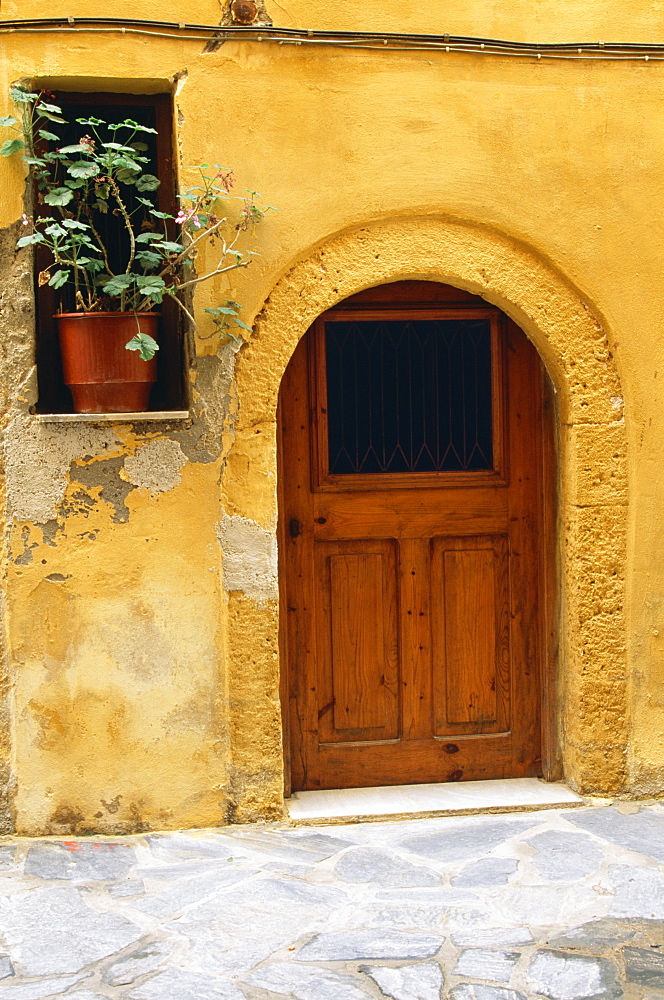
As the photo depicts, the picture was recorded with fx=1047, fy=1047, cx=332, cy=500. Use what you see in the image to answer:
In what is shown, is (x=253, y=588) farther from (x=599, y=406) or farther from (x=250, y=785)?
(x=599, y=406)

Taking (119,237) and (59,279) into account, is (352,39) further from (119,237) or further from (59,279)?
(59,279)

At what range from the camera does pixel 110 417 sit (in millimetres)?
3729

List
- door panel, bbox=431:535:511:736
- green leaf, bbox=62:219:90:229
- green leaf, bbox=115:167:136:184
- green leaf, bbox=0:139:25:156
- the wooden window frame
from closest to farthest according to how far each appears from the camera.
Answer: green leaf, bbox=62:219:90:229
green leaf, bbox=0:139:25:156
green leaf, bbox=115:167:136:184
the wooden window frame
door panel, bbox=431:535:511:736

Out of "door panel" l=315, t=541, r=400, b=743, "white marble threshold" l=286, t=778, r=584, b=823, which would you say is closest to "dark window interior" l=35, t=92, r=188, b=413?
"door panel" l=315, t=541, r=400, b=743

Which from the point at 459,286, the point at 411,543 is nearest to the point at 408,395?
the point at 459,286

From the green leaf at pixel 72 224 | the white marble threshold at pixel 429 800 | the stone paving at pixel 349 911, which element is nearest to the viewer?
the stone paving at pixel 349 911

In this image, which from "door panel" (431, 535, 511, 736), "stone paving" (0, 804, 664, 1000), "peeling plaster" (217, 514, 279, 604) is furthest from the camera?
"door panel" (431, 535, 511, 736)

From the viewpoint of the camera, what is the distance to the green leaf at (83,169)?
3615 millimetres

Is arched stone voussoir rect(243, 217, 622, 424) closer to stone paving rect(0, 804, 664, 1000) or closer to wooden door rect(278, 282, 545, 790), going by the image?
wooden door rect(278, 282, 545, 790)

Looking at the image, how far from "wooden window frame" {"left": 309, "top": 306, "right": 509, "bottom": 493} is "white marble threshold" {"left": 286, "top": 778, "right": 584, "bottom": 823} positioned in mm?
1245

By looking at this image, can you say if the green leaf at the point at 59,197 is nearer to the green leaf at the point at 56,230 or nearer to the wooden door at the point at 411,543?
the green leaf at the point at 56,230

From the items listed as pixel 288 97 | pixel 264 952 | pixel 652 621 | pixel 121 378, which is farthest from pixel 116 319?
pixel 652 621

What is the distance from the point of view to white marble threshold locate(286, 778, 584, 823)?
407 cm

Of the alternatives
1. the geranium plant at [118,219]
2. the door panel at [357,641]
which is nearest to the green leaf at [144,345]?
the geranium plant at [118,219]
